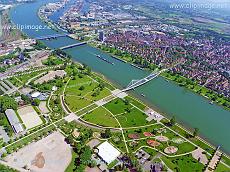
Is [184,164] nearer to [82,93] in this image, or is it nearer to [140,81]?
[82,93]

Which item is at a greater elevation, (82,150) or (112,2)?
(82,150)

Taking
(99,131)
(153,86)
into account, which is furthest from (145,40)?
(99,131)

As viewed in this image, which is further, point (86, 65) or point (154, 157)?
point (86, 65)

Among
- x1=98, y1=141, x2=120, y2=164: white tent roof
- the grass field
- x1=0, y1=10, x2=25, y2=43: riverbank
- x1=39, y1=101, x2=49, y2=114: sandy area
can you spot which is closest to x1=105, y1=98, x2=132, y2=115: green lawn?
the grass field

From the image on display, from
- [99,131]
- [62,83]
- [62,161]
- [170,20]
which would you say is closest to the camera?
[62,161]

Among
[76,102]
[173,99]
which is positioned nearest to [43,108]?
[76,102]

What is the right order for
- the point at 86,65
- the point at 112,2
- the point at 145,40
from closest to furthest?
the point at 86,65 < the point at 145,40 < the point at 112,2

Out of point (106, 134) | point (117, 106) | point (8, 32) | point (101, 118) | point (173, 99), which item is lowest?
point (8, 32)

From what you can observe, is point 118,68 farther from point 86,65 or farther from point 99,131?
point 99,131
